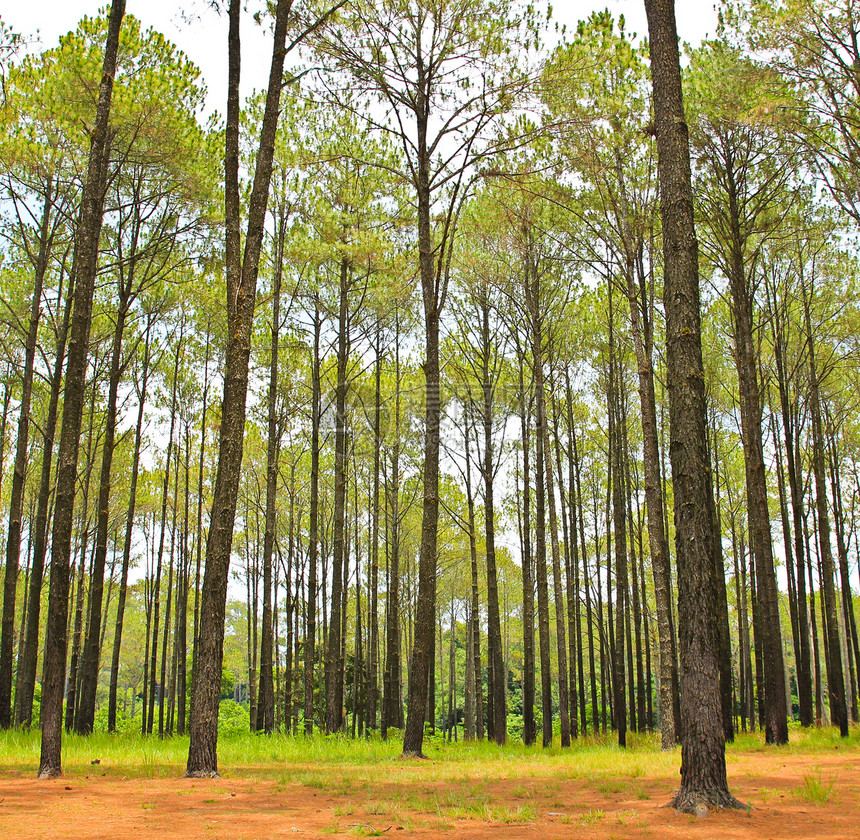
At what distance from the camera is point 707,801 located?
423cm

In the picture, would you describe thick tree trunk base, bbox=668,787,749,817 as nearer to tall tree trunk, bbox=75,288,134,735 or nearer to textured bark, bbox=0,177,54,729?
tall tree trunk, bbox=75,288,134,735

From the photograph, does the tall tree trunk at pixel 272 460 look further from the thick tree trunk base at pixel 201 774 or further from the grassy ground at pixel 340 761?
the thick tree trunk base at pixel 201 774

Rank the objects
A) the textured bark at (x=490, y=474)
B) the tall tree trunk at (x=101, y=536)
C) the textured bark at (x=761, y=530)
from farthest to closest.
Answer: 1. the textured bark at (x=490, y=474)
2. the tall tree trunk at (x=101, y=536)
3. the textured bark at (x=761, y=530)

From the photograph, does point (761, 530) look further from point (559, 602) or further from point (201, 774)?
point (201, 774)

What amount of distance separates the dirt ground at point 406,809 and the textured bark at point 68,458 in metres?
0.57

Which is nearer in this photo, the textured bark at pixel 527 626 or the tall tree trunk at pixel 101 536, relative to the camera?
the tall tree trunk at pixel 101 536

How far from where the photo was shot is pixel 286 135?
13234 millimetres

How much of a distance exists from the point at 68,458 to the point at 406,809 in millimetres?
4271

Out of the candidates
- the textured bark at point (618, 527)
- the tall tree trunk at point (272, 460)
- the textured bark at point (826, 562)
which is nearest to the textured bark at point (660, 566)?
the textured bark at point (618, 527)

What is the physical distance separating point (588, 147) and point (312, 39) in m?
4.58

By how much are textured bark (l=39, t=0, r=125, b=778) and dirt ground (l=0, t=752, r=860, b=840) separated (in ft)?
1.85

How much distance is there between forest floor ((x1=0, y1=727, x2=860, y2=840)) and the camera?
3.68 meters

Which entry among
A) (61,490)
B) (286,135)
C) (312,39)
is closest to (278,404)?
(286,135)

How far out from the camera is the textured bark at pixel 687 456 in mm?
4395
